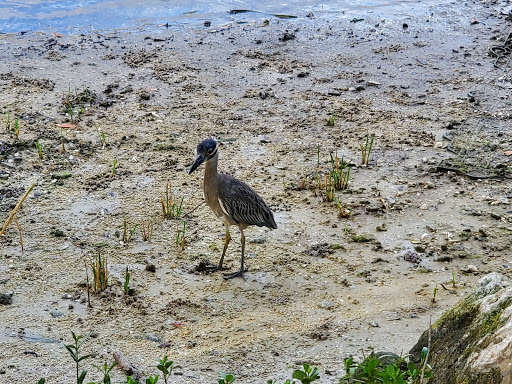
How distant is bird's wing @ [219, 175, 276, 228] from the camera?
654 cm

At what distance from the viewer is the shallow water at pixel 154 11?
13250mm

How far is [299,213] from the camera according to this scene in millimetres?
7488

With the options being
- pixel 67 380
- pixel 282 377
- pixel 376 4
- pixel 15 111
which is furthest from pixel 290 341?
pixel 376 4

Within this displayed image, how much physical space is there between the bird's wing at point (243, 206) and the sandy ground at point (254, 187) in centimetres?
44

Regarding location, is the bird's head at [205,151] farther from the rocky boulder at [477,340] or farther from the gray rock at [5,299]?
the rocky boulder at [477,340]

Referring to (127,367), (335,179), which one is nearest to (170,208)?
(335,179)

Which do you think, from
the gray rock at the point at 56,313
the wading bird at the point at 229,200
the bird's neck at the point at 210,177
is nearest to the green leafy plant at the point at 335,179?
the wading bird at the point at 229,200

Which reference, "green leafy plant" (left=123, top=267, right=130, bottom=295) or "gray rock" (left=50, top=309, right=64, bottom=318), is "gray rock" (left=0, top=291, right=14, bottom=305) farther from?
Answer: "green leafy plant" (left=123, top=267, right=130, bottom=295)

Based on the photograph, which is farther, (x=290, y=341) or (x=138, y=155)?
(x=138, y=155)

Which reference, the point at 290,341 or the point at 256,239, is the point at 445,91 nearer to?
the point at 256,239

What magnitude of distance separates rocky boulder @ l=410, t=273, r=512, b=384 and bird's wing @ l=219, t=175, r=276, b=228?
2.40 m

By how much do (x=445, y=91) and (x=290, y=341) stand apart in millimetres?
5984

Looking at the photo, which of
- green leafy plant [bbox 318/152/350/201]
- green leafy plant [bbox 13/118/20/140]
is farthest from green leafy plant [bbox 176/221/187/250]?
green leafy plant [bbox 13/118/20/140]

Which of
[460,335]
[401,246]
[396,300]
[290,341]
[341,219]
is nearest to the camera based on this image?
[460,335]
